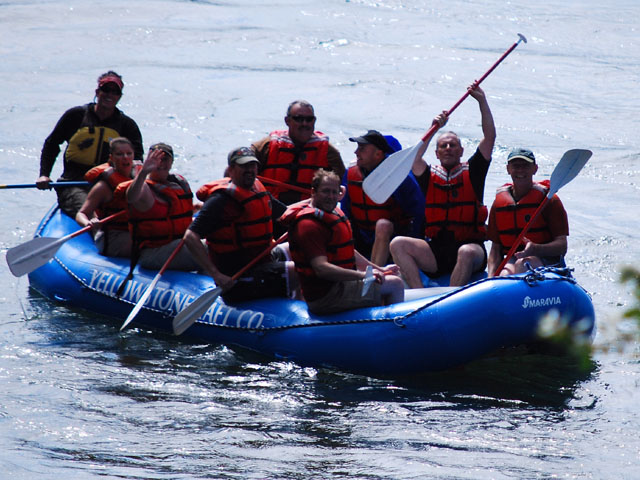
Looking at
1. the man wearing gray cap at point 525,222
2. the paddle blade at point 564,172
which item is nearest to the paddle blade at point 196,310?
the man wearing gray cap at point 525,222

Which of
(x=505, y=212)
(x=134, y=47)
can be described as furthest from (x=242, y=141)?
(x=505, y=212)

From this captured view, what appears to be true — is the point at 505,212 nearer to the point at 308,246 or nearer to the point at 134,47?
the point at 308,246

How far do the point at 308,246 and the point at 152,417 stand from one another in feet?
3.64

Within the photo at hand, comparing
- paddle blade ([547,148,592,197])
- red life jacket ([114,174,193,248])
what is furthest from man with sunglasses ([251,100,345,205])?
paddle blade ([547,148,592,197])

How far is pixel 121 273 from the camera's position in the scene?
18.7 feet

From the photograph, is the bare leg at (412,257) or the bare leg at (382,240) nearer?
the bare leg at (412,257)

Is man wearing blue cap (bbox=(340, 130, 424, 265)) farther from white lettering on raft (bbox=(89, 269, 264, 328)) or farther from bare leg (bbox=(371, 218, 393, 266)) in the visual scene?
white lettering on raft (bbox=(89, 269, 264, 328))

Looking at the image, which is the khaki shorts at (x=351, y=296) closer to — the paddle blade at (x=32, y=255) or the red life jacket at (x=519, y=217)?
the red life jacket at (x=519, y=217)

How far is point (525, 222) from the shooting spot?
196 inches

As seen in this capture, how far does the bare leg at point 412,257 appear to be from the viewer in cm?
523

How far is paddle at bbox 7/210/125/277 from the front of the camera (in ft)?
18.9

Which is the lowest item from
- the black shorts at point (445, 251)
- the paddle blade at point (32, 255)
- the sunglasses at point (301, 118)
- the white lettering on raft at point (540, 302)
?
the paddle blade at point (32, 255)

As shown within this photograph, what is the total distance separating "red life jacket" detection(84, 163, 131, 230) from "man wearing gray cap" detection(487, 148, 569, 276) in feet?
7.54

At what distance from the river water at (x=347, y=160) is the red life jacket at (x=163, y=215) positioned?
1.98 ft
